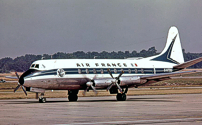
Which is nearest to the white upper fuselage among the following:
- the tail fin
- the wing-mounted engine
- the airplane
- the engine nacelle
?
the airplane

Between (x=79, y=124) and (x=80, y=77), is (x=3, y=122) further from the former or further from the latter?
(x=80, y=77)

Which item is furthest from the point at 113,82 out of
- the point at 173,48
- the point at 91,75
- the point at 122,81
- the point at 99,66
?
the point at 173,48

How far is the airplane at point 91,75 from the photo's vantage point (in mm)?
37875

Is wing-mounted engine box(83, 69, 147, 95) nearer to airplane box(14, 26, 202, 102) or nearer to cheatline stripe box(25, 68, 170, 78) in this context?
airplane box(14, 26, 202, 102)

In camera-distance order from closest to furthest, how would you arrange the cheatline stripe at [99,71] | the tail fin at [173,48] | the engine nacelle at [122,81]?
the cheatline stripe at [99,71]
the engine nacelle at [122,81]
the tail fin at [173,48]

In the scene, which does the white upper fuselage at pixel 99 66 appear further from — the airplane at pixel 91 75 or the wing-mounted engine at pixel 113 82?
the wing-mounted engine at pixel 113 82

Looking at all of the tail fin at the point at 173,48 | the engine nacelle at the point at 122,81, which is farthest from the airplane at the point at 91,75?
the tail fin at the point at 173,48

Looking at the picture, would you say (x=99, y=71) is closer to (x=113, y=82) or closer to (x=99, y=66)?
(x=99, y=66)

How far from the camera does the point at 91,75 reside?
41.4 metres

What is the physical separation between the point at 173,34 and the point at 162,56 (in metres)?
3.71

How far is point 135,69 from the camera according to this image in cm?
4500

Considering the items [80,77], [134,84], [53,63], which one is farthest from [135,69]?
[53,63]

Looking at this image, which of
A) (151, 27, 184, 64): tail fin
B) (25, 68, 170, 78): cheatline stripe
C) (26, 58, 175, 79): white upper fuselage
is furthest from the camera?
(151, 27, 184, 64): tail fin

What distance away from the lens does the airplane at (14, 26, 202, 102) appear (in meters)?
37.9
